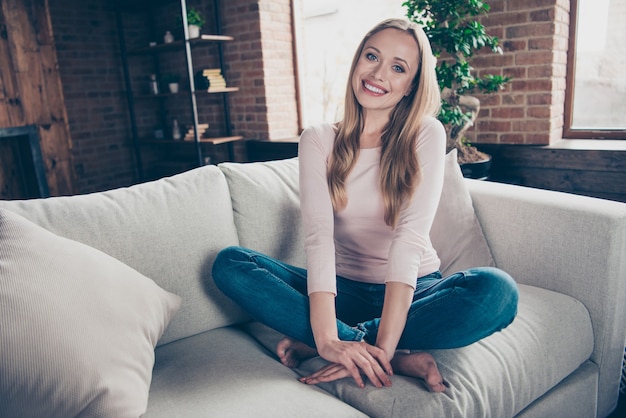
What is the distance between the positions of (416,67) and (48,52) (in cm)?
305

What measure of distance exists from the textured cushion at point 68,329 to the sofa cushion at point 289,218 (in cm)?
48

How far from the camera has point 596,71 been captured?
2695mm

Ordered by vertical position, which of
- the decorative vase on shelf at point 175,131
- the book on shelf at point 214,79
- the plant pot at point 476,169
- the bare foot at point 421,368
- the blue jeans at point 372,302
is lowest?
the bare foot at point 421,368

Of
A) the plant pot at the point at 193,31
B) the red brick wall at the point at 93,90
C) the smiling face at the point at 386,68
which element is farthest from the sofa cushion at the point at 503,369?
the red brick wall at the point at 93,90

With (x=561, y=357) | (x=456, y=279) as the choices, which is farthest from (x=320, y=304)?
(x=561, y=357)

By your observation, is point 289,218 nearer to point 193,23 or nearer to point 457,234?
point 457,234

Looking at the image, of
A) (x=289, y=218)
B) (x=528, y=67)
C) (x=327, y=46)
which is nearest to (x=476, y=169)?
(x=528, y=67)

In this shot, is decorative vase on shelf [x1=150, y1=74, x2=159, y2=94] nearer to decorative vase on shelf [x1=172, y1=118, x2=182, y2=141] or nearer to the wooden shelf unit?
the wooden shelf unit

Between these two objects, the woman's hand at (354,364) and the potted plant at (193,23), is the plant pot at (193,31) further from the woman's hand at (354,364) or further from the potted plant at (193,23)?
the woman's hand at (354,364)

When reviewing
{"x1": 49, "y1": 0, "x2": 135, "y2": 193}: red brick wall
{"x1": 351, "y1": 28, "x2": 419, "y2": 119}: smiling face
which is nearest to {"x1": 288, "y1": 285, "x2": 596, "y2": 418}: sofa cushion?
{"x1": 351, "y1": 28, "x2": 419, "y2": 119}: smiling face

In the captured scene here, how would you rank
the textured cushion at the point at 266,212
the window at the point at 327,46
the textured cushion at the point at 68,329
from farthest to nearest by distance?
1. the window at the point at 327,46
2. the textured cushion at the point at 266,212
3. the textured cushion at the point at 68,329

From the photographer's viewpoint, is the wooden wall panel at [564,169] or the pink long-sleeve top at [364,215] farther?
the wooden wall panel at [564,169]

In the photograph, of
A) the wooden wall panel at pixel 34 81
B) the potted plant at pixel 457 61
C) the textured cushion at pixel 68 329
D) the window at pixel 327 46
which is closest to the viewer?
the textured cushion at pixel 68 329

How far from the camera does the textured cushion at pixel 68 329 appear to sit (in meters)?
0.91
